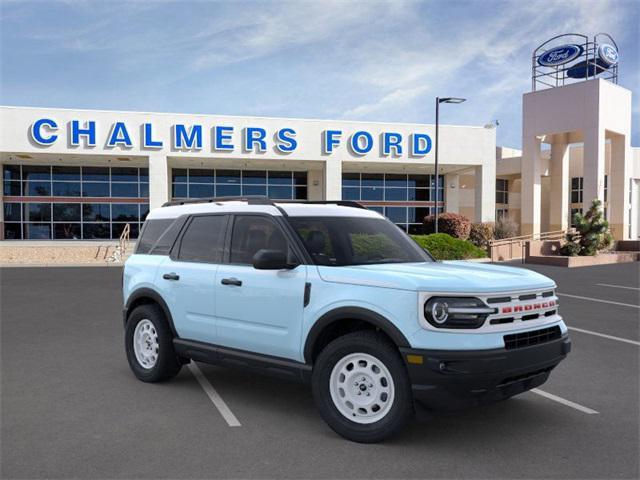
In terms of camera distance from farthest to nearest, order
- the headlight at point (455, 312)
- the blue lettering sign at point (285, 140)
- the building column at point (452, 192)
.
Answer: the building column at point (452, 192) < the blue lettering sign at point (285, 140) < the headlight at point (455, 312)

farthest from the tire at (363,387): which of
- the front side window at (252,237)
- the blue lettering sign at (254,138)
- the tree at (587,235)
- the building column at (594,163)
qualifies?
the building column at (594,163)

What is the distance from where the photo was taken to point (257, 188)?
1500 inches

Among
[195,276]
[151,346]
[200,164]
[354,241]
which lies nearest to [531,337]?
[354,241]

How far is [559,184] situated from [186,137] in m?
23.5

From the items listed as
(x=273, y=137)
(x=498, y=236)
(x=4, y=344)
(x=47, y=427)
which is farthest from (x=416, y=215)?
(x=47, y=427)

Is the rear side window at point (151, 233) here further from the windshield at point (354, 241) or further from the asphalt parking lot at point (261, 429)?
the windshield at point (354, 241)

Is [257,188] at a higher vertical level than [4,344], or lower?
higher

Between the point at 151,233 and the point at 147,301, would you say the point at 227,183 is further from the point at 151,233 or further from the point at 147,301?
the point at 147,301

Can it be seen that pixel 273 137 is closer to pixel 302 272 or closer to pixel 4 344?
pixel 4 344

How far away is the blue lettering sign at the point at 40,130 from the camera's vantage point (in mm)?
30375

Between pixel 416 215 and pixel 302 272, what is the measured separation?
36338 millimetres

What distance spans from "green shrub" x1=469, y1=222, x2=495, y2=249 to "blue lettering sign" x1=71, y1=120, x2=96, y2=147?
2042cm

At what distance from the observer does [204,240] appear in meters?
5.98

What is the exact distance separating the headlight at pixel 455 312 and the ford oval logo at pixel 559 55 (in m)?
35.5
